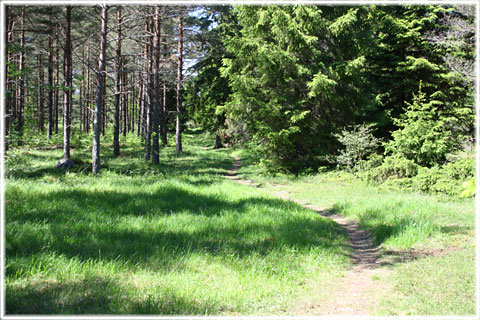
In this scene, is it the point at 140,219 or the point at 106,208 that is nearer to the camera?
the point at 140,219

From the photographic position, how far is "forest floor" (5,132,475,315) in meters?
4.07

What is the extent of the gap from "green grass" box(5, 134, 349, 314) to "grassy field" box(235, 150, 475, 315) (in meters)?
1.07

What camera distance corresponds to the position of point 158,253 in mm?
5363

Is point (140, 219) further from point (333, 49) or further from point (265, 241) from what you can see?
point (333, 49)

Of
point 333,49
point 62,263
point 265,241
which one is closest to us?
point 62,263

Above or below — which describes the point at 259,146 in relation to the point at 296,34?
below

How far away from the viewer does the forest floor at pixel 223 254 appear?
4069 millimetres

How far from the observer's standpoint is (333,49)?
1728 centimetres

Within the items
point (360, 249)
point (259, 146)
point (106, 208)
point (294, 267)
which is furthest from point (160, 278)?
point (259, 146)

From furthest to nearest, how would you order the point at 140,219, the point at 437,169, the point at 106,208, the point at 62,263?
the point at 437,169 → the point at 106,208 → the point at 140,219 → the point at 62,263

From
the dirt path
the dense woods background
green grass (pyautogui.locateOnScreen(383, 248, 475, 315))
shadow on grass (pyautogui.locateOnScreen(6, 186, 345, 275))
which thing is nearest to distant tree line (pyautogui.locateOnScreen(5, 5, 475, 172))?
the dense woods background

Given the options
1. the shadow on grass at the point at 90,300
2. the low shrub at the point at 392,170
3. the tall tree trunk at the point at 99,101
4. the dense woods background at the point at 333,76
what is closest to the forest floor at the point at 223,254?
the shadow on grass at the point at 90,300

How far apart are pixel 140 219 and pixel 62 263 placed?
8.80 feet

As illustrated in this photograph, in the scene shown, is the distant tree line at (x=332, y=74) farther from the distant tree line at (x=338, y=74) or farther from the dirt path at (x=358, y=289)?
the dirt path at (x=358, y=289)
